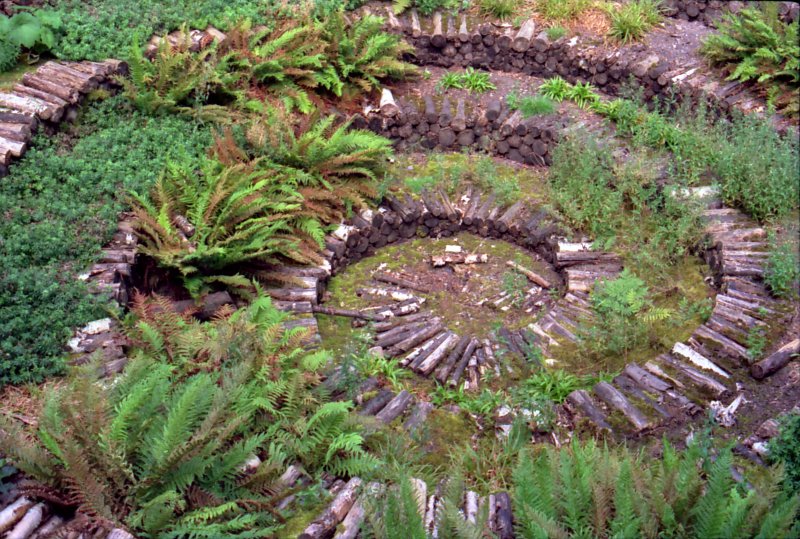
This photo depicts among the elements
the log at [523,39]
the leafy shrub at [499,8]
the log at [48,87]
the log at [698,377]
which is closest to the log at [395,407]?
the log at [698,377]

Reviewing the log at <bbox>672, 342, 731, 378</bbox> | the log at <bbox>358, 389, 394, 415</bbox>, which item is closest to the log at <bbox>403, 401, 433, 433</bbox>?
the log at <bbox>358, 389, 394, 415</bbox>

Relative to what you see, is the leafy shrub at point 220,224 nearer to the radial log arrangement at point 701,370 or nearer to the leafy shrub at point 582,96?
the radial log arrangement at point 701,370

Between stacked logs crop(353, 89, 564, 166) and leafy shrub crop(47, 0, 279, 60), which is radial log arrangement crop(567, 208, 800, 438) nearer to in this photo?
stacked logs crop(353, 89, 564, 166)

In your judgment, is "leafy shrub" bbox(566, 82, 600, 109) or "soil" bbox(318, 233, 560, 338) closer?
"soil" bbox(318, 233, 560, 338)

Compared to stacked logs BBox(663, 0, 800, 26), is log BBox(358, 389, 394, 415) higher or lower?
lower

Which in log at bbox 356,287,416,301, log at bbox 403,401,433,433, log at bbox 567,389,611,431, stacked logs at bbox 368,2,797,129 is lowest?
log at bbox 356,287,416,301

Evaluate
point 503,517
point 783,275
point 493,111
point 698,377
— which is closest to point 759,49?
point 493,111
